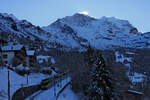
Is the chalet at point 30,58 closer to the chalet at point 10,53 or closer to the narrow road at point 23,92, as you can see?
the chalet at point 10,53

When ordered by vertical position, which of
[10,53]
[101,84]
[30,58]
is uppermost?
[10,53]

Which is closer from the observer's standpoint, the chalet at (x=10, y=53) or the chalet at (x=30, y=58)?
the chalet at (x=10, y=53)

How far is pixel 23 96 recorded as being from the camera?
20.7 m

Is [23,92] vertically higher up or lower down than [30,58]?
lower down

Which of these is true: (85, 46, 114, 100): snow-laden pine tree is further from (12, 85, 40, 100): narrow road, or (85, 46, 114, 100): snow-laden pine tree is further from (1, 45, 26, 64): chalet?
(1, 45, 26, 64): chalet

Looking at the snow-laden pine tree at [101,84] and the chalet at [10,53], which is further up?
the chalet at [10,53]

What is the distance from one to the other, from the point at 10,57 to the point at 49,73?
12441 mm

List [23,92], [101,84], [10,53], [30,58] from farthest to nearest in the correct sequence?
[30,58]
[10,53]
[23,92]
[101,84]

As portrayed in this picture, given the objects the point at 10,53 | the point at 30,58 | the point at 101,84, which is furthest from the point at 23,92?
the point at 30,58

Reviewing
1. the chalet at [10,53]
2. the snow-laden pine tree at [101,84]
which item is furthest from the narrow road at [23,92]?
the chalet at [10,53]

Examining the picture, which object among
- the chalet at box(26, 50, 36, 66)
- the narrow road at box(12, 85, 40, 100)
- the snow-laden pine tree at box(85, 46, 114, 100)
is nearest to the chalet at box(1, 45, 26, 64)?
the chalet at box(26, 50, 36, 66)

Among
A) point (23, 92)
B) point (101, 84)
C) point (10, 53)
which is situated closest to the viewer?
point (101, 84)

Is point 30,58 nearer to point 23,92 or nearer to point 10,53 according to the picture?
point 10,53

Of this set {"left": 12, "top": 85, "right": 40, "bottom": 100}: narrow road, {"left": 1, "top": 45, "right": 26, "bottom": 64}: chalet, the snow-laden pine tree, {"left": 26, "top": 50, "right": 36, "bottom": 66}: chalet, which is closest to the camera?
{"left": 12, "top": 85, "right": 40, "bottom": 100}: narrow road
